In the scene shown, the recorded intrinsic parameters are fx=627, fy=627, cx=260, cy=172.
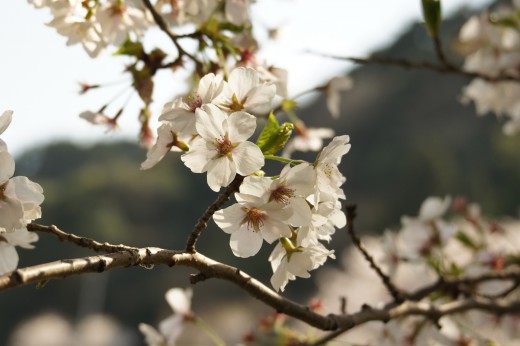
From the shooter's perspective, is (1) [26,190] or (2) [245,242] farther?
(2) [245,242]

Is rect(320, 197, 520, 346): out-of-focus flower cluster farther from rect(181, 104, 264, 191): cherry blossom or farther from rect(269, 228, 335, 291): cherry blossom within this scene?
rect(181, 104, 264, 191): cherry blossom

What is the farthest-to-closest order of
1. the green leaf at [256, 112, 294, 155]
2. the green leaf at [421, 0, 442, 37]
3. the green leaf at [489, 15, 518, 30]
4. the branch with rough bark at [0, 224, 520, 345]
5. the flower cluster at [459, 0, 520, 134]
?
the flower cluster at [459, 0, 520, 134]
the green leaf at [489, 15, 518, 30]
the green leaf at [421, 0, 442, 37]
the green leaf at [256, 112, 294, 155]
the branch with rough bark at [0, 224, 520, 345]

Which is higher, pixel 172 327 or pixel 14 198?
pixel 14 198

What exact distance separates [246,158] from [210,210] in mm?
66

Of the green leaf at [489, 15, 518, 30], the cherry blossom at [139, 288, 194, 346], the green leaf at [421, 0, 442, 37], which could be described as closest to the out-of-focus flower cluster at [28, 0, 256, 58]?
the green leaf at [421, 0, 442, 37]

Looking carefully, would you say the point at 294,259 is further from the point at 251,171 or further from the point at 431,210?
the point at 431,210

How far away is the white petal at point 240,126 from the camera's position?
0.63m

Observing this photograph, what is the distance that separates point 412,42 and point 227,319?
1442cm

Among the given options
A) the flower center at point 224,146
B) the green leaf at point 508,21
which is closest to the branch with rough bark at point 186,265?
the flower center at point 224,146

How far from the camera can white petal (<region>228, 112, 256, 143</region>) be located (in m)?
0.63

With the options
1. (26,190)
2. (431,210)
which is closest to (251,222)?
(26,190)

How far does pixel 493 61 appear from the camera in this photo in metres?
1.78

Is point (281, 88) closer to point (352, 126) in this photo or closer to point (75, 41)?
point (75, 41)

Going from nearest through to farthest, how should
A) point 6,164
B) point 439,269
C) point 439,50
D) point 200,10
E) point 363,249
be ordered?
point 6,164 → point 363,249 → point 200,10 → point 439,50 → point 439,269
